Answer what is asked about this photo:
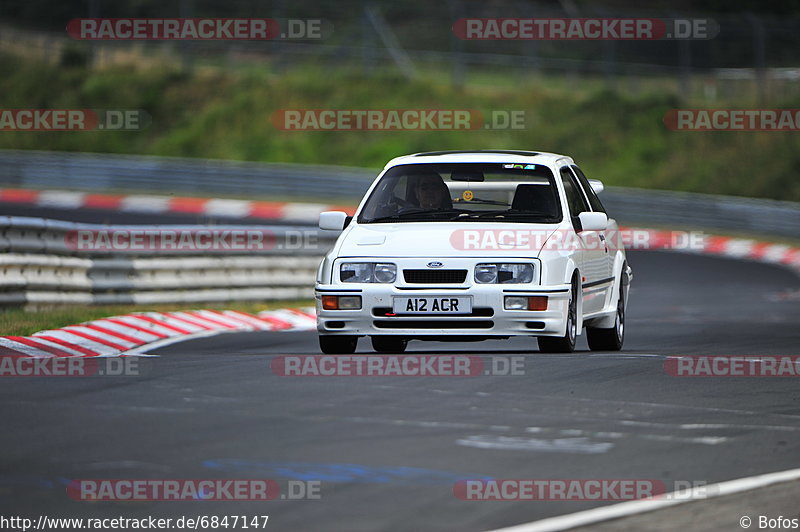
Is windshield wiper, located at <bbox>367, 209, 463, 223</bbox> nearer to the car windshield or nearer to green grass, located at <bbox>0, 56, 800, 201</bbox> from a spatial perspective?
the car windshield

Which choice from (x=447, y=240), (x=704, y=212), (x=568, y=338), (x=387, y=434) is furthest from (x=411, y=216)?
(x=704, y=212)

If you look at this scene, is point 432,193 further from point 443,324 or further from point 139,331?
point 139,331

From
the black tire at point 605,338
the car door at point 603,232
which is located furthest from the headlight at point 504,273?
the black tire at point 605,338

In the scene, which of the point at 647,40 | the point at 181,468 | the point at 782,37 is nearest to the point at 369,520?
the point at 181,468

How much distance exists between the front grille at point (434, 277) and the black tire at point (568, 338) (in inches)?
35.4

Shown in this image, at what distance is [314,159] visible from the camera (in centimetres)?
4756

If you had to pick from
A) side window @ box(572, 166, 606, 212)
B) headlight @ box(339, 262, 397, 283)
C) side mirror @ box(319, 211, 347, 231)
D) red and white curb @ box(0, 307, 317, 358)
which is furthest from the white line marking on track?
red and white curb @ box(0, 307, 317, 358)

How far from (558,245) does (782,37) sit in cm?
2949

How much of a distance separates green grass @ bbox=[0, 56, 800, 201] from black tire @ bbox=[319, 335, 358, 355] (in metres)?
33.2

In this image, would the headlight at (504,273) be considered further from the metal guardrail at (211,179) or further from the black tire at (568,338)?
the metal guardrail at (211,179)

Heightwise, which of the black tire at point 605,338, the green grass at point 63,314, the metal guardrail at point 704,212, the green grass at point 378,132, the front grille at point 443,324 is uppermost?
the green grass at point 378,132

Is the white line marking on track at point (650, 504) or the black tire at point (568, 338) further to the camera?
the black tire at point (568, 338)

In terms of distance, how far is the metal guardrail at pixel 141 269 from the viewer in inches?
603

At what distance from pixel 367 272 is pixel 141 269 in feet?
22.6
